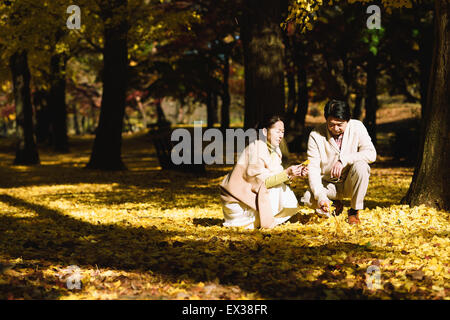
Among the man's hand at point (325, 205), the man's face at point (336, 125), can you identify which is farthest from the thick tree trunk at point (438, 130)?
the man's hand at point (325, 205)

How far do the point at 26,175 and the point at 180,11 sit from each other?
736cm

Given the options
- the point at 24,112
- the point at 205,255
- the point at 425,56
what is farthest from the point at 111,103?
the point at 205,255

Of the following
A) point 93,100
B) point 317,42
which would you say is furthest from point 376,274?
point 93,100

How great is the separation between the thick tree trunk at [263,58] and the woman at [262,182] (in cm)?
448

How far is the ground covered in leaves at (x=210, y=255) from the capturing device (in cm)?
386

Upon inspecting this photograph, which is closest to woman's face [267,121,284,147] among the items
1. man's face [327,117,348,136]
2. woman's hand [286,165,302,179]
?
woman's hand [286,165,302,179]

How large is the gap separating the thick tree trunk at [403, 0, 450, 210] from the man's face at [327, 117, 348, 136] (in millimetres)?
1434

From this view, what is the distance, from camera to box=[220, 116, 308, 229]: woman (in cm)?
602

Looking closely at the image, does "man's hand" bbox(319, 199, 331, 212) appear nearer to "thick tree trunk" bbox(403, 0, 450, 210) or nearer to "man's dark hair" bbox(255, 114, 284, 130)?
"man's dark hair" bbox(255, 114, 284, 130)

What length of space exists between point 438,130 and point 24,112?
1670cm

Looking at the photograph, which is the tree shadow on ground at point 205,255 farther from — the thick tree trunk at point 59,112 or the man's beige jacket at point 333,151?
the thick tree trunk at point 59,112

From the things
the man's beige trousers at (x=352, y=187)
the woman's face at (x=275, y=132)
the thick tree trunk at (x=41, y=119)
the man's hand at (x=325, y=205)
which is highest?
Result: the thick tree trunk at (x=41, y=119)

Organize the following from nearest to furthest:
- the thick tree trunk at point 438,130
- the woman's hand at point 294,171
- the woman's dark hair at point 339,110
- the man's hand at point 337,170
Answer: the woman's hand at point 294,171 < the woman's dark hair at point 339,110 < the man's hand at point 337,170 < the thick tree trunk at point 438,130

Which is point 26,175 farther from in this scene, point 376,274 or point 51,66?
point 376,274
